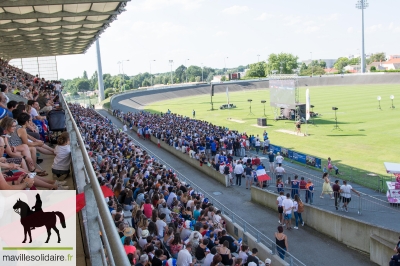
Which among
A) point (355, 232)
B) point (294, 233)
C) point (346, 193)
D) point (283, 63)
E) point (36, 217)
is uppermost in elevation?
point (283, 63)

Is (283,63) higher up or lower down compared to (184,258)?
higher up

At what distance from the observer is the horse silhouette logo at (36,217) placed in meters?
2.72

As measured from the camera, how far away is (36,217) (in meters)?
2.77

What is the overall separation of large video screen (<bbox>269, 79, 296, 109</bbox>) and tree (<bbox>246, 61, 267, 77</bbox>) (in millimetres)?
104325

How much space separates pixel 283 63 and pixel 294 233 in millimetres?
138202

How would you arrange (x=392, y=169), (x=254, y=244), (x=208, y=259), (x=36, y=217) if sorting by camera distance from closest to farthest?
(x=36, y=217) < (x=208, y=259) < (x=254, y=244) < (x=392, y=169)

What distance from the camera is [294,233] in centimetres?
1362

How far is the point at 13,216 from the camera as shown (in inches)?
112

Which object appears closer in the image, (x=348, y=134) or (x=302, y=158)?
(x=302, y=158)

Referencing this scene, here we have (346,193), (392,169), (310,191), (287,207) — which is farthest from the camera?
(392,169)

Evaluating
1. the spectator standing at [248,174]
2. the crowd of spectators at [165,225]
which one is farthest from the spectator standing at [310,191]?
the crowd of spectators at [165,225]

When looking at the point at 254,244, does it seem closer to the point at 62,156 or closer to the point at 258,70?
the point at 62,156

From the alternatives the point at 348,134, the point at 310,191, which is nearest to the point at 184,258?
the point at 310,191

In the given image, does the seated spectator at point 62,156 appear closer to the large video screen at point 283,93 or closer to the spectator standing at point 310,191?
the spectator standing at point 310,191
